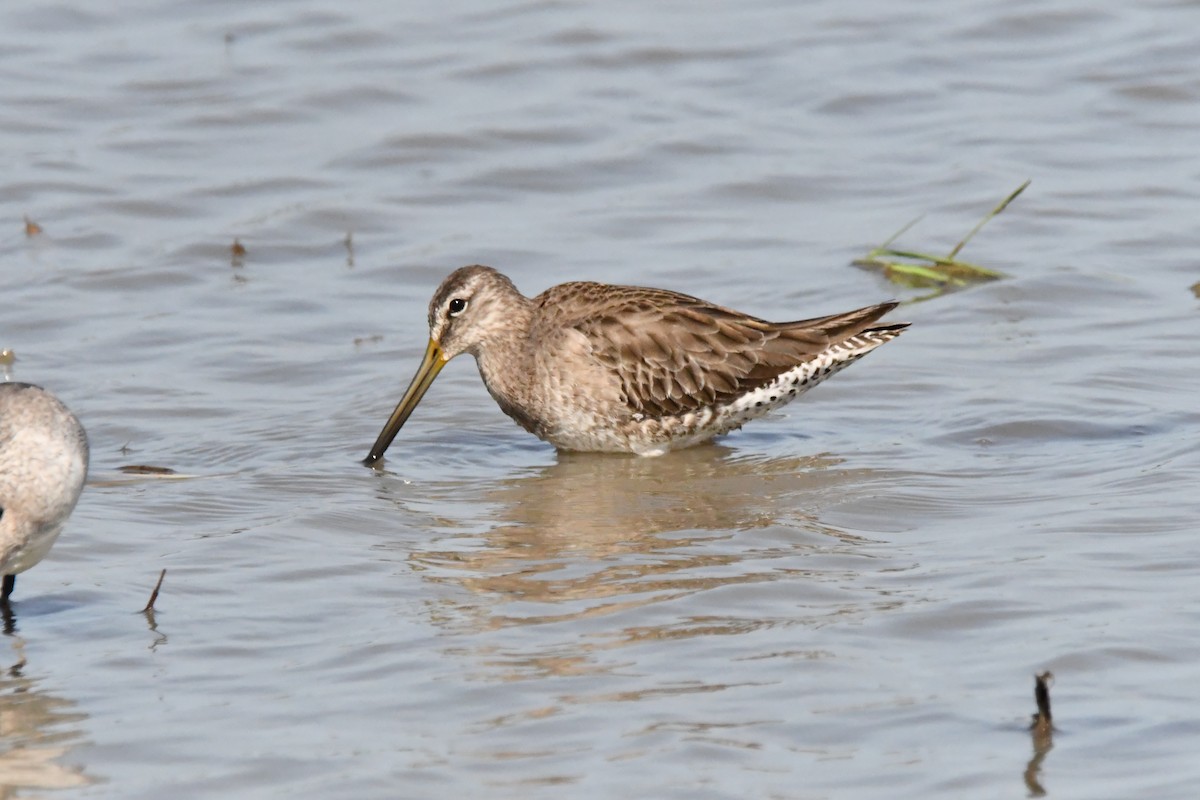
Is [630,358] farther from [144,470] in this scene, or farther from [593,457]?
[144,470]

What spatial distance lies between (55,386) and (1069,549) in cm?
388

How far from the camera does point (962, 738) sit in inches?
165

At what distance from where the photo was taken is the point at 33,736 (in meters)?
4.39

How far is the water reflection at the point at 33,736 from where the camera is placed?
13.7 feet

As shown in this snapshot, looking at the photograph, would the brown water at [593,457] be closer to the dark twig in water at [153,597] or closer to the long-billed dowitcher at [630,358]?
the dark twig in water at [153,597]

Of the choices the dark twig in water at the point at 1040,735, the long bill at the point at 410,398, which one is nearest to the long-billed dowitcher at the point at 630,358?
→ the long bill at the point at 410,398

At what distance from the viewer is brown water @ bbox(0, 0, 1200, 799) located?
14.2 feet

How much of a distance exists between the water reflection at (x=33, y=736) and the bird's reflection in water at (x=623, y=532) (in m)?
1.02

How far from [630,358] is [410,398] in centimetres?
81

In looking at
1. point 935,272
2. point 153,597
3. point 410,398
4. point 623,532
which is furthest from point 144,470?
point 935,272

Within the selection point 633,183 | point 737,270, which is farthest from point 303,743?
point 633,183

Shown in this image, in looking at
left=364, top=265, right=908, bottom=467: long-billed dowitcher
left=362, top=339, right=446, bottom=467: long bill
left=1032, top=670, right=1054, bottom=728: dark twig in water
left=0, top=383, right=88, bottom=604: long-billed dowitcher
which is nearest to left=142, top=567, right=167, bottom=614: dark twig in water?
left=0, top=383, right=88, bottom=604: long-billed dowitcher

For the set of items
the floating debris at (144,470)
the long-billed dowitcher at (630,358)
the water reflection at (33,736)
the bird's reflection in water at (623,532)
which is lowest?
the bird's reflection in water at (623,532)

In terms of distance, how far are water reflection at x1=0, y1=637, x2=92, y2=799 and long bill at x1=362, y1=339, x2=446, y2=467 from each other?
2.21m
